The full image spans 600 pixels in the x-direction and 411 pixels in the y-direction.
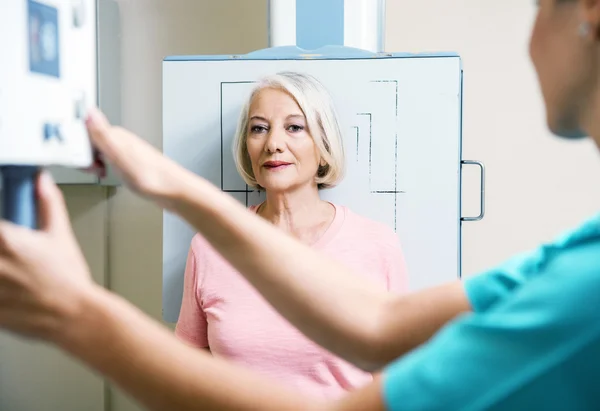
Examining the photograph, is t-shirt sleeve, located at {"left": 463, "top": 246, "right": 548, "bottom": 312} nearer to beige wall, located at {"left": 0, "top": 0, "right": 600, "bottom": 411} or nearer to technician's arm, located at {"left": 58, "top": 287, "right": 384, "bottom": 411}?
technician's arm, located at {"left": 58, "top": 287, "right": 384, "bottom": 411}

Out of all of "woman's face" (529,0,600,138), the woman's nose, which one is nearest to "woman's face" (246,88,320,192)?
the woman's nose

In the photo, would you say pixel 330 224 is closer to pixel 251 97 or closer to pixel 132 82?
pixel 251 97

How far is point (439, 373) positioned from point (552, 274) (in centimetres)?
13

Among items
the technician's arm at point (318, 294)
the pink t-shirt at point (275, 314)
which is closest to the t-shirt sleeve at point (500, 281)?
the technician's arm at point (318, 294)

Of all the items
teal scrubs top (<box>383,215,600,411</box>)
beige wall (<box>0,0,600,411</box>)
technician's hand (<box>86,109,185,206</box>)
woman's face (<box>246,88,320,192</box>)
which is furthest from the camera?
beige wall (<box>0,0,600,411</box>)

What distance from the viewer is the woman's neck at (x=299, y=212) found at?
1585 mm

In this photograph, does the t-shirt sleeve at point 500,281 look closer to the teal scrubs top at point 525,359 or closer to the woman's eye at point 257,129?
the teal scrubs top at point 525,359

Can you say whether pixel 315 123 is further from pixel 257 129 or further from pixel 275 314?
pixel 275 314

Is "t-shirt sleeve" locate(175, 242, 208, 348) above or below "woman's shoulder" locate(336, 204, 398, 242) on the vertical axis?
below

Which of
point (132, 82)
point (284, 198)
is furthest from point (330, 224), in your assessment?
point (132, 82)

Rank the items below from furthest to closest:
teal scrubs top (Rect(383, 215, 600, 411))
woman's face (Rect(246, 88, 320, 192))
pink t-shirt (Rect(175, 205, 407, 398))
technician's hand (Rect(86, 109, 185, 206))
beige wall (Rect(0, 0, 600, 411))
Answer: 1. beige wall (Rect(0, 0, 600, 411))
2. woman's face (Rect(246, 88, 320, 192))
3. pink t-shirt (Rect(175, 205, 407, 398))
4. technician's hand (Rect(86, 109, 185, 206))
5. teal scrubs top (Rect(383, 215, 600, 411))

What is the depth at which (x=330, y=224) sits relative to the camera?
61.7 inches

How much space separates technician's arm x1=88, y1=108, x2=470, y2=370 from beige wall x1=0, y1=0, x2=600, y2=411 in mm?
1315

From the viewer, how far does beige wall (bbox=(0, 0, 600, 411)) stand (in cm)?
206
